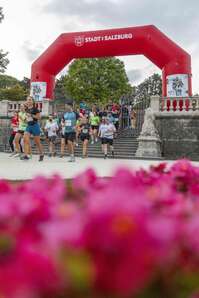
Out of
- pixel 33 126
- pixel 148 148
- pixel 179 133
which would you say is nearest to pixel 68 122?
pixel 33 126

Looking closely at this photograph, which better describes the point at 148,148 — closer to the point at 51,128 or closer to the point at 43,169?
the point at 51,128

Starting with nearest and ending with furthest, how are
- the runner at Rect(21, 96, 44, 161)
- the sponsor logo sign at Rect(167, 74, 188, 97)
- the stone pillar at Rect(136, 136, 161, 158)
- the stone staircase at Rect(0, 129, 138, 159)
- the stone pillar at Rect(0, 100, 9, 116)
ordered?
1. the runner at Rect(21, 96, 44, 161)
2. the stone pillar at Rect(136, 136, 161, 158)
3. the stone staircase at Rect(0, 129, 138, 159)
4. the sponsor logo sign at Rect(167, 74, 188, 97)
5. the stone pillar at Rect(0, 100, 9, 116)

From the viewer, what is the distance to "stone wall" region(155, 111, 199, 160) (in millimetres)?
17297

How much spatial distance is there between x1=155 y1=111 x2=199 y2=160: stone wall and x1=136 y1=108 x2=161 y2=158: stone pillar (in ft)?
3.24

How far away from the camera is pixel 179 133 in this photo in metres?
17.6

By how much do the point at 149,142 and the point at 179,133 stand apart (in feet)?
6.68

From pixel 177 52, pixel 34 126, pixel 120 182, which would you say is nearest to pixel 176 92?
pixel 177 52

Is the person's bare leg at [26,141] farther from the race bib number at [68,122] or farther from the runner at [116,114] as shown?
the runner at [116,114]

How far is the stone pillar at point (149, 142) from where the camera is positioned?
1602 centimetres

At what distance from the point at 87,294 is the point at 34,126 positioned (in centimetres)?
1090

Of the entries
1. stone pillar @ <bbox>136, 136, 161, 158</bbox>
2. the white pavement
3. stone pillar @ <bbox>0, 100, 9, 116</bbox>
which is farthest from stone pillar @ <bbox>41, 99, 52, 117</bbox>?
the white pavement

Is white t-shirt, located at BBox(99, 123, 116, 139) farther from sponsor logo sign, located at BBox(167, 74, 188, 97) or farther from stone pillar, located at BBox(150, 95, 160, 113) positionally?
sponsor logo sign, located at BBox(167, 74, 188, 97)

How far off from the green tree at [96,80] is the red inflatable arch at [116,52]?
28.6 meters

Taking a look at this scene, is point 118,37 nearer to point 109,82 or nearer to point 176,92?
point 176,92
